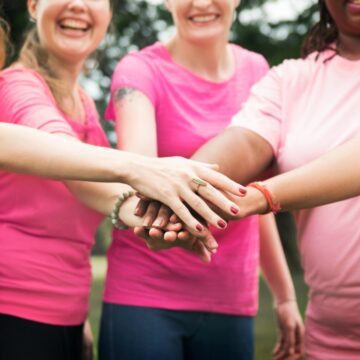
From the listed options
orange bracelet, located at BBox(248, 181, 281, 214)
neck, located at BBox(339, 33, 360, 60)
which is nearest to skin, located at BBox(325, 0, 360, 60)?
neck, located at BBox(339, 33, 360, 60)

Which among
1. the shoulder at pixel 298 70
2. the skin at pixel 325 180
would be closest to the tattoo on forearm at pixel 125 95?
the shoulder at pixel 298 70

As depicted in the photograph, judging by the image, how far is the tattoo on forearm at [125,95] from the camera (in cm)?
298

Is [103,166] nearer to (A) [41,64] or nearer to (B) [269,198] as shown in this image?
(B) [269,198]

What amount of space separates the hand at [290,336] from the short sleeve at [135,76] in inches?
43.7

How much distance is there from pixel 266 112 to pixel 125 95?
57 cm

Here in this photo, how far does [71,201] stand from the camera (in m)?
2.98

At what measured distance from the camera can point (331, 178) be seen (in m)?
2.48

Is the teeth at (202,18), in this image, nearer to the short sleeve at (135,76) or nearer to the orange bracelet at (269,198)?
the short sleeve at (135,76)

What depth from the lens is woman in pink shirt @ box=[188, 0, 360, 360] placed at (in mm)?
2549

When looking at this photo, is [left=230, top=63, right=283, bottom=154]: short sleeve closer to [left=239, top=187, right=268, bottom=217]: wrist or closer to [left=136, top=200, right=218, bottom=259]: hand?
[left=239, top=187, right=268, bottom=217]: wrist

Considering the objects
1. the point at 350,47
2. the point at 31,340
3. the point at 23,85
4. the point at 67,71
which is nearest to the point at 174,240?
the point at 31,340

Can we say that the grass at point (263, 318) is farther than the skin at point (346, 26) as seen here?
Yes

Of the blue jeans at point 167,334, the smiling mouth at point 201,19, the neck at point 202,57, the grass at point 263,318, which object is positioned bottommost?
the grass at point 263,318

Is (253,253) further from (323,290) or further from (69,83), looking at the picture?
(69,83)
